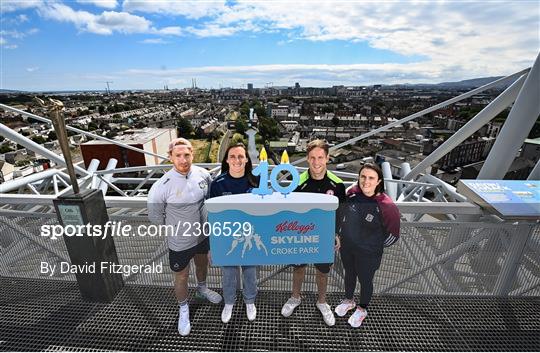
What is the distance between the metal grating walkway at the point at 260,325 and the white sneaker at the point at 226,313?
0.17 feet

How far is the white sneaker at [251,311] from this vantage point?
8.83 feet

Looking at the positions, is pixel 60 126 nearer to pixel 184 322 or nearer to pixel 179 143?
Answer: pixel 179 143

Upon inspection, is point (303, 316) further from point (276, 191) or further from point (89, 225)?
point (89, 225)

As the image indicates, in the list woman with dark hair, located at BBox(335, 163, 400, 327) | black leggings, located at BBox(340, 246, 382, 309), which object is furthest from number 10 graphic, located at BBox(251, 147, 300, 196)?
black leggings, located at BBox(340, 246, 382, 309)

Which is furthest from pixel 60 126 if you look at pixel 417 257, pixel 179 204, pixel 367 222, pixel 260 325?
pixel 417 257

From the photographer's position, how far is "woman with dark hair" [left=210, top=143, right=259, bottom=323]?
2.43 metres

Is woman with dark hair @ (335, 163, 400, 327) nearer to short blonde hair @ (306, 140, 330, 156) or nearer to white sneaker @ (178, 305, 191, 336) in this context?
short blonde hair @ (306, 140, 330, 156)

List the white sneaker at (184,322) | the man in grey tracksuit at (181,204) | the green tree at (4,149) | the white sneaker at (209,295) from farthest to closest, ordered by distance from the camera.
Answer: the green tree at (4,149)
the white sneaker at (209,295)
the white sneaker at (184,322)
the man in grey tracksuit at (181,204)

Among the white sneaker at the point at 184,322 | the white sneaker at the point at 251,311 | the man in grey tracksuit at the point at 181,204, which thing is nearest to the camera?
the man in grey tracksuit at the point at 181,204

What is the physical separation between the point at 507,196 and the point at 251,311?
272 centimetres

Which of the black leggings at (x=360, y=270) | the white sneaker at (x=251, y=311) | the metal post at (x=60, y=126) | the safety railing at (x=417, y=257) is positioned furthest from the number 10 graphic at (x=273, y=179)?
the metal post at (x=60, y=126)

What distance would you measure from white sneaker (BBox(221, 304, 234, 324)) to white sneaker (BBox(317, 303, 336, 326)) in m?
0.87

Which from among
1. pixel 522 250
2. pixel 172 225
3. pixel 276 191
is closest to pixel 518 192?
pixel 522 250

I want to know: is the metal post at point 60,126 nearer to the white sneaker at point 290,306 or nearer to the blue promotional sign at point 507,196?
the white sneaker at point 290,306
